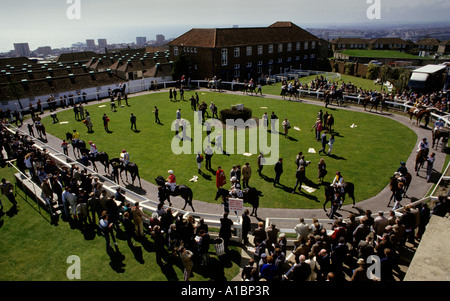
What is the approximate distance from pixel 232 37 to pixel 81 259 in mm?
41882

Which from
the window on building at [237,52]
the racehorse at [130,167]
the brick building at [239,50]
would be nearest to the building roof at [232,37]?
the brick building at [239,50]

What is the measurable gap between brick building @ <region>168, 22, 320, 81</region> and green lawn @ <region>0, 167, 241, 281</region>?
34.8 metres

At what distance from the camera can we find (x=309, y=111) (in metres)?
27.3

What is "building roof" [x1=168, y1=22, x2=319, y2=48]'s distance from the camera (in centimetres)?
4319

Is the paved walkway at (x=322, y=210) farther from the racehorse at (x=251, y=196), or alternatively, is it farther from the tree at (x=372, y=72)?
the tree at (x=372, y=72)

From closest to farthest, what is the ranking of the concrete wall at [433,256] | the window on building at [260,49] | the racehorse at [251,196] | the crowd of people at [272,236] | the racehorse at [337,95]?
the concrete wall at [433,256] < the crowd of people at [272,236] < the racehorse at [251,196] < the racehorse at [337,95] < the window on building at [260,49]

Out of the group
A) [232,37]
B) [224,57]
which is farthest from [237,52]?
[224,57]

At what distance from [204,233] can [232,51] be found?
39226 mm

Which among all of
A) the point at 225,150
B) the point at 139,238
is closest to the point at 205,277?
the point at 139,238

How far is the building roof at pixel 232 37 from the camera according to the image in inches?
1700

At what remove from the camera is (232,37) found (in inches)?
1770

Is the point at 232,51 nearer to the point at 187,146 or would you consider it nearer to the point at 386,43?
the point at 187,146

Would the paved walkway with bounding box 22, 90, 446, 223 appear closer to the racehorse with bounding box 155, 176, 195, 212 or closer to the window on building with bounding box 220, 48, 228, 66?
the racehorse with bounding box 155, 176, 195, 212

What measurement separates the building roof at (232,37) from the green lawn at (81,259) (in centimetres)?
3576
